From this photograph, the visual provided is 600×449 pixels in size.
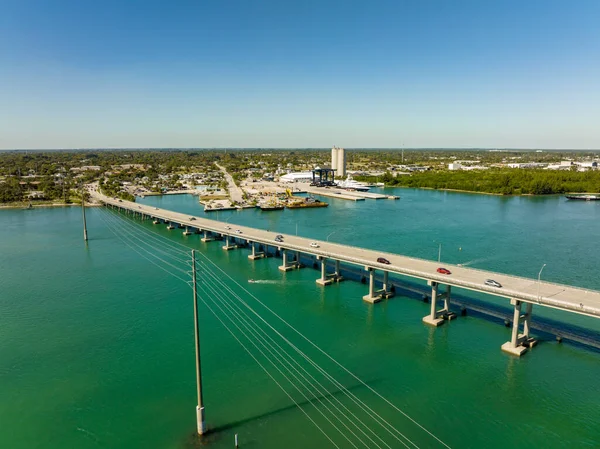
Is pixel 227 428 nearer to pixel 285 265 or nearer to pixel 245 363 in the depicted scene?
pixel 245 363

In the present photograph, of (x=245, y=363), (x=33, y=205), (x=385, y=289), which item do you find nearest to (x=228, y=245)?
(x=385, y=289)

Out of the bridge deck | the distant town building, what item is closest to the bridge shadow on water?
the bridge deck

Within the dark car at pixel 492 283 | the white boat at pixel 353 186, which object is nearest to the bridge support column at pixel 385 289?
the dark car at pixel 492 283

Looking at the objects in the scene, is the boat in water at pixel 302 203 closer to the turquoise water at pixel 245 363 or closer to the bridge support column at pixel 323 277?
the turquoise water at pixel 245 363

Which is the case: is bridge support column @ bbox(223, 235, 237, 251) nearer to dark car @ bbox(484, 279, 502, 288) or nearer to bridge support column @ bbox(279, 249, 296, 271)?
bridge support column @ bbox(279, 249, 296, 271)

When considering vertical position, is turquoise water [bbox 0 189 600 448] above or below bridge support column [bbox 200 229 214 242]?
below

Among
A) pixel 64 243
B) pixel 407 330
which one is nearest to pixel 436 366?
pixel 407 330

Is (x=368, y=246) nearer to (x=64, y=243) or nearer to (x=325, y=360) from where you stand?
(x=325, y=360)
